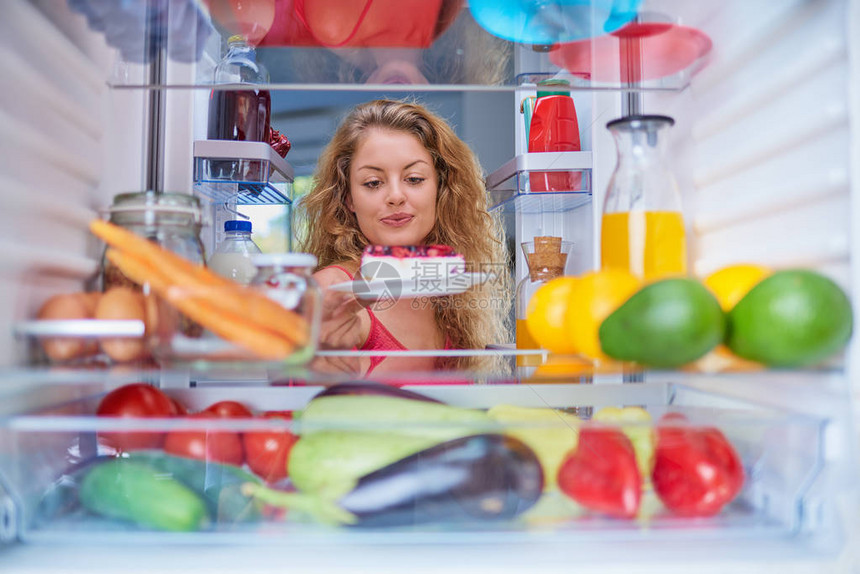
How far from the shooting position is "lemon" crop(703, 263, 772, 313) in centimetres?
75

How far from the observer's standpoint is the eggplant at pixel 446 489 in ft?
2.18

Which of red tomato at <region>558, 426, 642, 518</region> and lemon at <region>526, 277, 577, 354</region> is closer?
red tomato at <region>558, 426, 642, 518</region>

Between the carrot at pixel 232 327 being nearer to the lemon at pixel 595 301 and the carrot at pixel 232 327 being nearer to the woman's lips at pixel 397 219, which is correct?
the lemon at pixel 595 301

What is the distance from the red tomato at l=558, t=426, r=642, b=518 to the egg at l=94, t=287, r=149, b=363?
481mm

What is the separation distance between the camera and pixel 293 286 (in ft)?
2.44

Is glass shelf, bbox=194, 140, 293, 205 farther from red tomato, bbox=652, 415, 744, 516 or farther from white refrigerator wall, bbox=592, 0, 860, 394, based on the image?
red tomato, bbox=652, 415, 744, 516

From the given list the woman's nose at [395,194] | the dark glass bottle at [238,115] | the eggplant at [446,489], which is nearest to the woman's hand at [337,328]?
the eggplant at [446,489]

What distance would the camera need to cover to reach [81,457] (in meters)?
0.86

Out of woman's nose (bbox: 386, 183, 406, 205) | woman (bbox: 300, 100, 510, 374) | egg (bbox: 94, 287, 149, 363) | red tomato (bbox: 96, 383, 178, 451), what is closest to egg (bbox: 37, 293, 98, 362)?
egg (bbox: 94, 287, 149, 363)

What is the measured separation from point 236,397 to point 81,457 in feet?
0.72

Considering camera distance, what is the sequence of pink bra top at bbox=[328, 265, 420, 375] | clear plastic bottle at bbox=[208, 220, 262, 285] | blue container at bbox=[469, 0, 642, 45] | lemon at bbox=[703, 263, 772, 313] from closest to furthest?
lemon at bbox=[703, 263, 772, 313], blue container at bbox=[469, 0, 642, 45], clear plastic bottle at bbox=[208, 220, 262, 285], pink bra top at bbox=[328, 265, 420, 375]

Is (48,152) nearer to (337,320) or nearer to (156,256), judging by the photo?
(156,256)

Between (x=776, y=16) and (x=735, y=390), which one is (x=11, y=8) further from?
(x=735, y=390)

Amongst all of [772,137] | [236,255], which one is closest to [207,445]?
[772,137]
